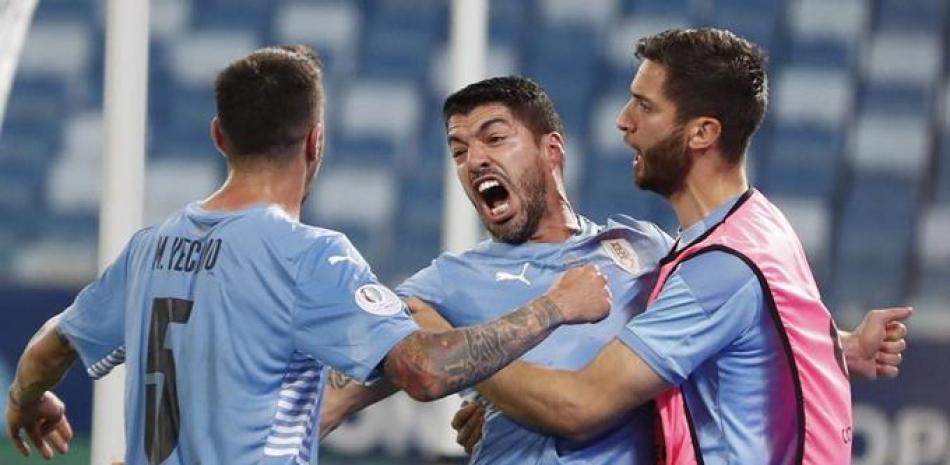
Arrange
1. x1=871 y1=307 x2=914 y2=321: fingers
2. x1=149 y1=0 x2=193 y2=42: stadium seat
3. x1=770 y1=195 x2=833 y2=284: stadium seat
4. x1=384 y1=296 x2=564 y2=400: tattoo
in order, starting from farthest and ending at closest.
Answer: x1=149 y1=0 x2=193 y2=42: stadium seat → x1=770 y1=195 x2=833 y2=284: stadium seat → x1=871 y1=307 x2=914 y2=321: fingers → x1=384 y1=296 x2=564 y2=400: tattoo

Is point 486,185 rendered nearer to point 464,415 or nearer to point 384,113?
point 464,415

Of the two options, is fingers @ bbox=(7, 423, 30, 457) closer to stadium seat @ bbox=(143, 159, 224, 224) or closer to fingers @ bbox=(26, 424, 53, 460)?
fingers @ bbox=(26, 424, 53, 460)

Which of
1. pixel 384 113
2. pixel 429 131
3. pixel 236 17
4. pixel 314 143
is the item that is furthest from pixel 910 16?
pixel 314 143

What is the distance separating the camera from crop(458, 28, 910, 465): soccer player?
7.67 ft

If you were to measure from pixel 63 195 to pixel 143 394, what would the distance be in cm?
391

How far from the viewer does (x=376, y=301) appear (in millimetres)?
2264

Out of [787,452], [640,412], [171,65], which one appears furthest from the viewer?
[171,65]

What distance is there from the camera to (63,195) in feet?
20.0

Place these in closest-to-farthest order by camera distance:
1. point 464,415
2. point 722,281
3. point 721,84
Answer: point 722,281 < point 721,84 < point 464,415

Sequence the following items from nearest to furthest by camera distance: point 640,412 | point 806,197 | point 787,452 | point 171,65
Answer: point 787,452
point 640,412
point 806,197
point 171,65

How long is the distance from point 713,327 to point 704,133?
11.9 inches

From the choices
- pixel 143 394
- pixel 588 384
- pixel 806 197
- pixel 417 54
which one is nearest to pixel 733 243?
pixel 588 384

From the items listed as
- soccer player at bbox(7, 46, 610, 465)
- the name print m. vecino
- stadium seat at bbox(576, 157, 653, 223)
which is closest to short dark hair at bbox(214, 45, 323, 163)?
soccer player at bbox(7, 46, 610, 465)

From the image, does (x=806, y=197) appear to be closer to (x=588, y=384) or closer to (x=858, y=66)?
(x=858, y=66)
